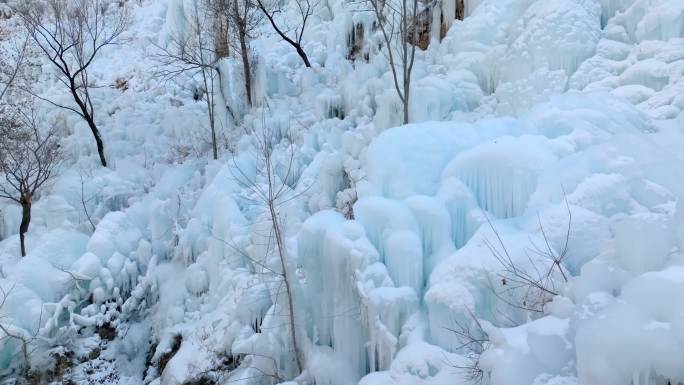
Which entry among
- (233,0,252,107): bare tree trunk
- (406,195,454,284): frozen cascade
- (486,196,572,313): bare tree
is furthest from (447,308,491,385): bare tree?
(233,0,252,107): bare tree trunk

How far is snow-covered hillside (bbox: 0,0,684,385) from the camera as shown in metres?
3.21

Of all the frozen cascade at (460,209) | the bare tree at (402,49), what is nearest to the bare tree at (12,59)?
the bare tree at (402,49)

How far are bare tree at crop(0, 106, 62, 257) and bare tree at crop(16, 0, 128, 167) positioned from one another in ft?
3.01

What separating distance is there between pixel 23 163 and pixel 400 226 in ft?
27.2

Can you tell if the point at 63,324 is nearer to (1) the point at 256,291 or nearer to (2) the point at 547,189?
(1) the point at 256,291

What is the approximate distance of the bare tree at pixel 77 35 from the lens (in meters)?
11.1

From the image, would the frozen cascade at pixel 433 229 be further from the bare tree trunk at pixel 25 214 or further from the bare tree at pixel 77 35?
the bare tree at pixel 77 35

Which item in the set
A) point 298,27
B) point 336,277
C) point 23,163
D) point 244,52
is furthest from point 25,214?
point 298,27

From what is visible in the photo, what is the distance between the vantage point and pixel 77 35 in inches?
444

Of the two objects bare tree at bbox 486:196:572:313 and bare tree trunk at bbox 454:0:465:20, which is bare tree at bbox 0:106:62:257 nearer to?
bare tree at bbox 486:196:572:313

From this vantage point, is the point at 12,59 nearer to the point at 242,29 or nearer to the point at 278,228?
the point at 242,29

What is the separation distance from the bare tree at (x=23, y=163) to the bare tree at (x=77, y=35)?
3.01ft

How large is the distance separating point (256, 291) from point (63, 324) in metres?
3.44

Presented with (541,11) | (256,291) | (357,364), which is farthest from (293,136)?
(357,364)
